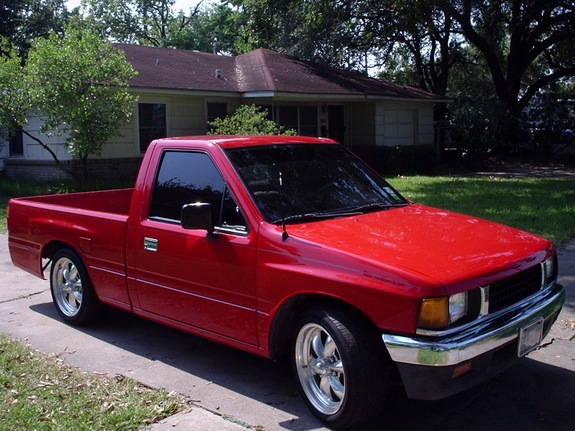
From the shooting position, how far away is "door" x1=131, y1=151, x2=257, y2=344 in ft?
14.3

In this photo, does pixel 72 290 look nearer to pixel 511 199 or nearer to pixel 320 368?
pixel 320 368

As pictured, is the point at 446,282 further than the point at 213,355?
No

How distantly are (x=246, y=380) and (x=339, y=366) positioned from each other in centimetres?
111

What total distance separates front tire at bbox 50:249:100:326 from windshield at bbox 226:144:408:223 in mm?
2022

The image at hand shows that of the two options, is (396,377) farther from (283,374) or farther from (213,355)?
(213,355)

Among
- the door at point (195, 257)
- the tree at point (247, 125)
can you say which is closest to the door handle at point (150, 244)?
the door at point (195, 257)

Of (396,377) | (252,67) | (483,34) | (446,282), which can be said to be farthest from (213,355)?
(483,34)

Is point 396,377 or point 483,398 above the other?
point 396,377

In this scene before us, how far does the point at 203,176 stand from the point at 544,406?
112 inches

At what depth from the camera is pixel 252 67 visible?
69.2ft

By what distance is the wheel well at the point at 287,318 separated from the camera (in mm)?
4027

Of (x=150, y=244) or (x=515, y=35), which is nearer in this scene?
(x=150, y=244)

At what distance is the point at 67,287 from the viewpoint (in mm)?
6082

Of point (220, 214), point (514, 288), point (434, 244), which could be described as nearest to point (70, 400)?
point (220, 214)
